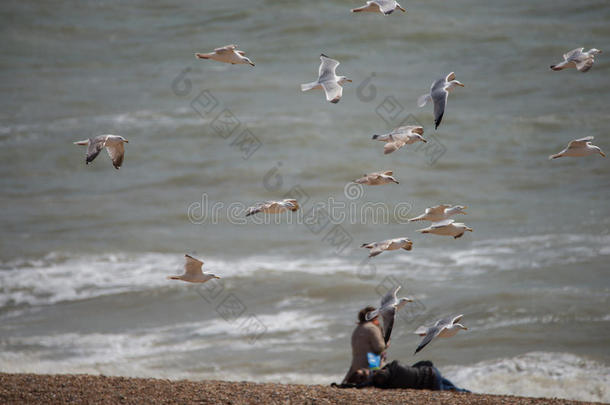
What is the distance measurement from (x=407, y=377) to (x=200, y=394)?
1.80 meters

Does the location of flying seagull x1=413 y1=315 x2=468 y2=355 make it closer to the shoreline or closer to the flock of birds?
the flock of birds

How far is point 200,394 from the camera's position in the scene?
6102mm

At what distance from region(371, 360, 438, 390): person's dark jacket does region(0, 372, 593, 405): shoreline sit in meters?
0.18

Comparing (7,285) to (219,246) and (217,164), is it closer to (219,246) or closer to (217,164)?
(219,246)

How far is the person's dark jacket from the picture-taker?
6688 mm

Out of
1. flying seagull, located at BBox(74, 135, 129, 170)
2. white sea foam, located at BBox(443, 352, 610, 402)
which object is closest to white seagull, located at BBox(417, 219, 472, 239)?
flying seagull, located at BBox(74, 135, 129, 170)

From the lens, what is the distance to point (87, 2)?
97.8 ft

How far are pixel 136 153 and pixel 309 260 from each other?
7.71m

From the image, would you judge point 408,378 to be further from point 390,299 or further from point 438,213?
point 438,213

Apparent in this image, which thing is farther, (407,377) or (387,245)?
(407,377)

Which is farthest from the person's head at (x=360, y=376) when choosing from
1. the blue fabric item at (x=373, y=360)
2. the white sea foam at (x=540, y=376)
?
the white sea foam at (x=540, y=376)

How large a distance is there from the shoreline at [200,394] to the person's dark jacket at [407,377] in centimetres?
18

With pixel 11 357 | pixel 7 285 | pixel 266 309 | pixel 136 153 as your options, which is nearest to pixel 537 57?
pixel 136 153

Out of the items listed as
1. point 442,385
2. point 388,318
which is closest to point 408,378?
point 442,385
